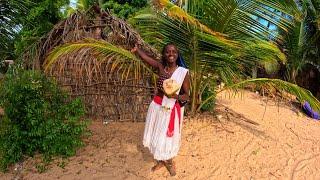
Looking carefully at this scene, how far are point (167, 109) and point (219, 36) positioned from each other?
143 cm

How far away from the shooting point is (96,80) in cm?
709

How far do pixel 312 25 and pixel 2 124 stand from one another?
29.6 ft

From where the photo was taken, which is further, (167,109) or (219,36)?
(219,36)

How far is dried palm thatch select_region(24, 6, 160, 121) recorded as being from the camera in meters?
6.66

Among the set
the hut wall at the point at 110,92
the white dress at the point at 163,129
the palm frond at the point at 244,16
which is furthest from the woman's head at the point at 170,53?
the hut wall at the point at 110,92

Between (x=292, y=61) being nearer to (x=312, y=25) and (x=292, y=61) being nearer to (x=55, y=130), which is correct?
(x=312, y=25)

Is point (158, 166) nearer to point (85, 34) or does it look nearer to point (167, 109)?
point (167, 109)

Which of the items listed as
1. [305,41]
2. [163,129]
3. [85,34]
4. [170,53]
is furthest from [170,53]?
[305,41]

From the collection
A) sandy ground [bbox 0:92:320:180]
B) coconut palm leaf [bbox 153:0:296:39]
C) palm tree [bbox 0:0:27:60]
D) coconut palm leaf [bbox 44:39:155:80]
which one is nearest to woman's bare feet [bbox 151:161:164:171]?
sandy ground [bbox 0:92:320:180]

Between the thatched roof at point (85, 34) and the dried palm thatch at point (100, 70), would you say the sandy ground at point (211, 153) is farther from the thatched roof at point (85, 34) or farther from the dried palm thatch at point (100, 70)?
the thatched roof at point (85, 34)

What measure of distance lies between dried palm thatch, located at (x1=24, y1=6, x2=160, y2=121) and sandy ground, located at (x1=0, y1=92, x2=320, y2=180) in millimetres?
323

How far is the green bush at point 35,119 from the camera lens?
5.46 metres

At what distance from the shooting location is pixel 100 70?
6355 millimetres

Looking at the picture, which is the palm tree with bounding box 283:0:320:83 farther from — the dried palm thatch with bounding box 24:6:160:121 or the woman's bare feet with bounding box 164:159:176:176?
the woman's bare feet with bounding box 164:159:176:176
